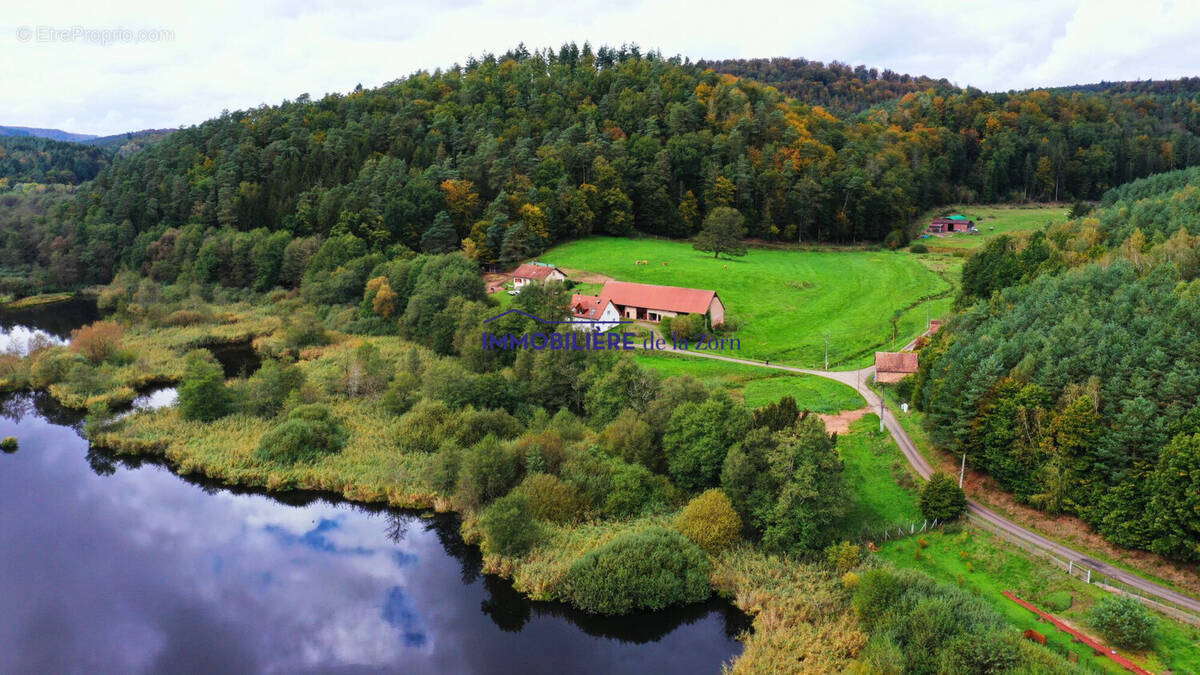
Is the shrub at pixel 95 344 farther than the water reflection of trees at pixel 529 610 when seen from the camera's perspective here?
Yes

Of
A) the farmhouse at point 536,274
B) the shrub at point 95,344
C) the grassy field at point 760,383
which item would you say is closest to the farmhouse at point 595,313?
the grassy field at point 760,383

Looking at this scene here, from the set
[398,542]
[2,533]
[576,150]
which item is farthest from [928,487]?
[576,150]

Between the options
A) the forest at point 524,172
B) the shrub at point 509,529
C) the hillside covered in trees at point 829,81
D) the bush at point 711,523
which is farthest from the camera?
the hillside covered in trees at point 829,81

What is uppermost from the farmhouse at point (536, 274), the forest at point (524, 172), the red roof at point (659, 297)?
the forest at point (524, 172)

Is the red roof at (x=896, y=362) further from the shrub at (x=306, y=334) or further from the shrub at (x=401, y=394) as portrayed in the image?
the shrub at (x=306, y=334)

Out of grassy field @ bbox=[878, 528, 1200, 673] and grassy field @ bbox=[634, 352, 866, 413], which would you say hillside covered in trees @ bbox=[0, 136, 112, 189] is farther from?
grassy field @ bbox=[878, 528, 1200, 673]

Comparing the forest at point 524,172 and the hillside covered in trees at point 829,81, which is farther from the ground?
the hillside covered in trees at point 829,81

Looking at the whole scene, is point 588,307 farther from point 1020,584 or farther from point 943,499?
point 1020,584
